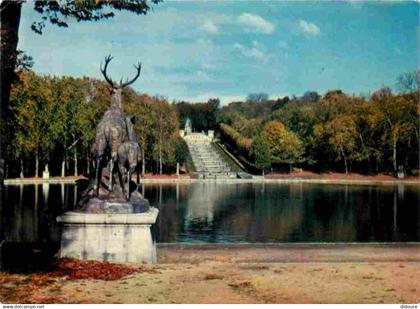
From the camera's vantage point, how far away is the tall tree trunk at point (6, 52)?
11.0m

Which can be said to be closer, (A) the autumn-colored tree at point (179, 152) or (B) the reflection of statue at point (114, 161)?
(B) the reflection of statue at point (114, 161)

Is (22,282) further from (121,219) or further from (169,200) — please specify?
(169,200)

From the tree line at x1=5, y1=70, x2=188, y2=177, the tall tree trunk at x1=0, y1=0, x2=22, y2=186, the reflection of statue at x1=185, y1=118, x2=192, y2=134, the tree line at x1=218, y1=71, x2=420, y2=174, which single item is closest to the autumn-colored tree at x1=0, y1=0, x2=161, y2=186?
the tall tree trunk at x1=0, y1=0, x2=22, y2=186

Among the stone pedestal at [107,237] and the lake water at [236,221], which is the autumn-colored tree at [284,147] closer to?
the lake water at [236,221]

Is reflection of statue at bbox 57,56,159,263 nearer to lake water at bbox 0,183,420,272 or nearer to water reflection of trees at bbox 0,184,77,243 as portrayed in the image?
lake water at bbox 0,183,420,272

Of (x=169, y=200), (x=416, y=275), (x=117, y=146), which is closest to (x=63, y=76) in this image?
(x=169, y=200)

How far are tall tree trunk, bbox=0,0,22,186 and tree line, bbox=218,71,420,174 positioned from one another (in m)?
45.5

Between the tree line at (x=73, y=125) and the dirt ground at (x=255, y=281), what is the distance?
36.5 metres

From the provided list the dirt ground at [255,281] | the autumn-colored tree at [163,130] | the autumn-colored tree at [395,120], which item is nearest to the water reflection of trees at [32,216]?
the dirt ground at [255,281]

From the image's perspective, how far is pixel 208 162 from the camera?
77062 millimetres

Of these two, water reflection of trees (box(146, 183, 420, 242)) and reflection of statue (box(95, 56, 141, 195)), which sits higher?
reflection of statue (box(95, 56, 141, 195))

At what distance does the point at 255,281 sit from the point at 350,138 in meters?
55.9

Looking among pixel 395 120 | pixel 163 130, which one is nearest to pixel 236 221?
pixel 163 130

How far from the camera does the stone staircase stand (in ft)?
212
